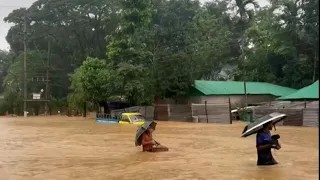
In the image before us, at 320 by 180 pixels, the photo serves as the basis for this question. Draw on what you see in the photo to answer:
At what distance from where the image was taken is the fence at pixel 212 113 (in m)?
31.7

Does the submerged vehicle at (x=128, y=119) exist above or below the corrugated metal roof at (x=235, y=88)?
below

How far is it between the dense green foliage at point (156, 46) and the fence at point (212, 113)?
20.7ft

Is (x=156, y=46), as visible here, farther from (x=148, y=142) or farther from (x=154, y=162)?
(x=154, y=162)

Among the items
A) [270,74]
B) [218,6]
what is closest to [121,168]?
[270,74]

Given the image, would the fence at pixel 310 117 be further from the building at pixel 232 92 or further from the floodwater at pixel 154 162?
the building at pixel 232 92

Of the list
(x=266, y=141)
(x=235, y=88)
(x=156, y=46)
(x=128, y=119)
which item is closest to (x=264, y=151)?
(x=266, y=141)

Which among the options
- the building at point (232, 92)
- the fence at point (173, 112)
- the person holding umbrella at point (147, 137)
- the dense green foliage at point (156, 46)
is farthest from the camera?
the building at point (232, 92)

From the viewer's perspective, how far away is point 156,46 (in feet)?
149

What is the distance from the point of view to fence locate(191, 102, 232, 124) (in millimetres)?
31667

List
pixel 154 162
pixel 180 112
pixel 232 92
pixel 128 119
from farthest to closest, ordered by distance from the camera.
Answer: pixel 232 92
pixel 180 112
pixel 128 119
pixel 154 162

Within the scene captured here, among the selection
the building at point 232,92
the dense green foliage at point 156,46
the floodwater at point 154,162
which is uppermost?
the dense green foliage at point 156,46

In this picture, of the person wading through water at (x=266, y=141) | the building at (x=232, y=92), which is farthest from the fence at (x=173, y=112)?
the person wading through water at (x=266, y=141)

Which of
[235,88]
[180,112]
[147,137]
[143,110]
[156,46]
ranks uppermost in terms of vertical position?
[156,46]

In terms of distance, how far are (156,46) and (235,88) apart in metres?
9.62
